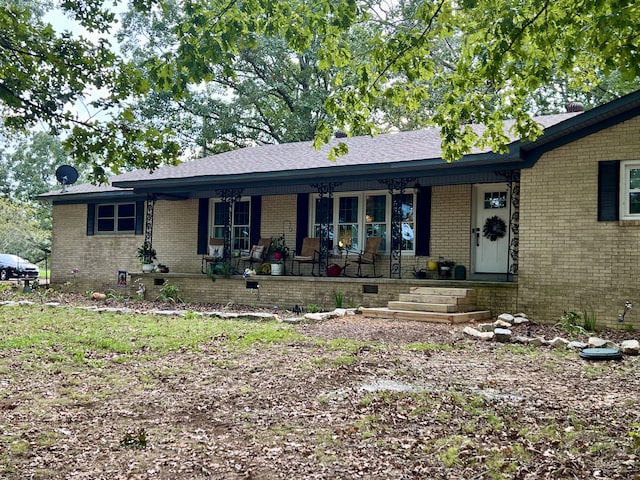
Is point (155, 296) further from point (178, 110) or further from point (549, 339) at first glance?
point (178, 110)

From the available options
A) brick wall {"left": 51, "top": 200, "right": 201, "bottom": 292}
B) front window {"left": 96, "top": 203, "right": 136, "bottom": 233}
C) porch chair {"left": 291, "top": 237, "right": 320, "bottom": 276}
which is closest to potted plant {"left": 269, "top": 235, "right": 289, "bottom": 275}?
porch chair {"left": 291, "top": 237, "right": 320, "bottom": 276}

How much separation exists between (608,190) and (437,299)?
3.45 m

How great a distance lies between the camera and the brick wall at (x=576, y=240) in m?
10.2

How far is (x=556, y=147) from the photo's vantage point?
10.9 m

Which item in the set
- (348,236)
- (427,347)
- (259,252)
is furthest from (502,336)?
(259,252)

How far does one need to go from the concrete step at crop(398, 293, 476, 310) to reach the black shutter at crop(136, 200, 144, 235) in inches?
365

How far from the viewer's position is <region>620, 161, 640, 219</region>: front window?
33.7 ft

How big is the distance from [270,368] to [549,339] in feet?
14.9

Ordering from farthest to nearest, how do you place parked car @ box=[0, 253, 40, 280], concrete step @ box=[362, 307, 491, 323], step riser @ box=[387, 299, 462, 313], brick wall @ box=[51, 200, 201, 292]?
parked car @ box=[0, 253, 40, 280]
brick wall @ box=[51, 200, 201, 292]
step riser @ box=[387, 299, 462, 313]
concrete step @ box=[362, 307, 491, 323]

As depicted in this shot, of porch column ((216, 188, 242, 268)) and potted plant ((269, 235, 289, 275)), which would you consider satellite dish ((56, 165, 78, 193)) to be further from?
potted plant ((269, 235, 289, 275))

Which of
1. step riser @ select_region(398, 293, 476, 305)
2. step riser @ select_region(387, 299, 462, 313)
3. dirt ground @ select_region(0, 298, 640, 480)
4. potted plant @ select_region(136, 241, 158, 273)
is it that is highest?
potted plant @ select_region(136, 241, 158, 273)

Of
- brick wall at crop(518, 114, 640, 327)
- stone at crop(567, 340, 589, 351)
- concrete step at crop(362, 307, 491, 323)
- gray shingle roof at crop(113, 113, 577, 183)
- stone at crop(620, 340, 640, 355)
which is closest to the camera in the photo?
stone at crop(620, 340, 640, 355)

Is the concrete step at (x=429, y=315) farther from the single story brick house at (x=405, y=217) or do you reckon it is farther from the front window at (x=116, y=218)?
the front window at (x=116, y=218)

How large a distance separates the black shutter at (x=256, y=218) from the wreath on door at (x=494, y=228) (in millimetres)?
5781
